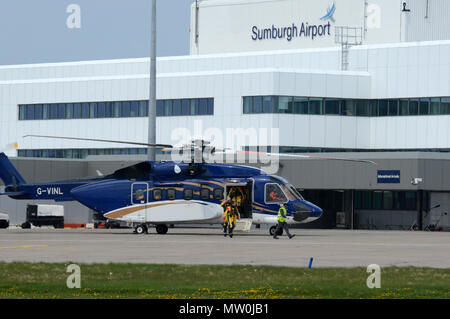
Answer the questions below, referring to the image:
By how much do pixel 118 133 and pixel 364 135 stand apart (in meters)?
20.8

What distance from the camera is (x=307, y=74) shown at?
72.3m

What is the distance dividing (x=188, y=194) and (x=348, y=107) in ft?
101

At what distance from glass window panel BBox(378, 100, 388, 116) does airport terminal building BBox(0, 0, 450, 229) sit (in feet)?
0.31

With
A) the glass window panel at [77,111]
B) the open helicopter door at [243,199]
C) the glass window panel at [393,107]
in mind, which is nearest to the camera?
the open helicopter door at [243,199]

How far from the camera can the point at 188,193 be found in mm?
45844

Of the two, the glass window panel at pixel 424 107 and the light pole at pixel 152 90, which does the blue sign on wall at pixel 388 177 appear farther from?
the light pole at pixel 152 90

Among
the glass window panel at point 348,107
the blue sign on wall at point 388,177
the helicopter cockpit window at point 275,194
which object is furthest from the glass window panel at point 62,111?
the helicopter cockpit window at point 275,194

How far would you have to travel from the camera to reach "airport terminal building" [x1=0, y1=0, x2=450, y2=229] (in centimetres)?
6669

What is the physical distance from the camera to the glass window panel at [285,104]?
235 ft

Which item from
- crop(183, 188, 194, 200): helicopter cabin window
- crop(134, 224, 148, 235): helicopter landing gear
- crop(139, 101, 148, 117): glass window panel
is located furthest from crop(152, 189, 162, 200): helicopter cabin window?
crop(139, 101, 148, 117): glass window panel

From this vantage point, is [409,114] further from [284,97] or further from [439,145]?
[284,97]

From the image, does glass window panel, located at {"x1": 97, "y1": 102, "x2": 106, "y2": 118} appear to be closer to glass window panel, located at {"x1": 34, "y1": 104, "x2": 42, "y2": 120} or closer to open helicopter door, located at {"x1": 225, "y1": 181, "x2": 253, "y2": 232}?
glass window panel, located at {"x1": 34, "y1": 104, "x2": 42, "y2": 120}

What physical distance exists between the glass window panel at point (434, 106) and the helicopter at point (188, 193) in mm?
27431
